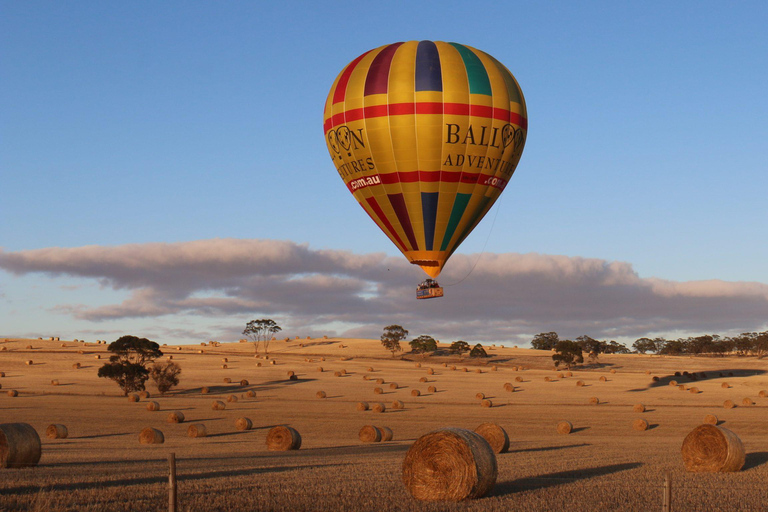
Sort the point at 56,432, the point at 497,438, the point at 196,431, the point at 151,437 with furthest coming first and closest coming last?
the point at 196,431, the point at 56,432, the point at 151,437, the point at 497,438

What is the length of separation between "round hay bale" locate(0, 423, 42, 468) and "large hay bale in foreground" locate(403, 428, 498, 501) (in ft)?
36.0

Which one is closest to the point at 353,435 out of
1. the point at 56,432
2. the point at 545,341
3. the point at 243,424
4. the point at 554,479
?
the point at 243,424

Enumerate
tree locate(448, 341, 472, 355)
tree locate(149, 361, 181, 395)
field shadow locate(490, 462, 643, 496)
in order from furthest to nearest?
1. tree locate(448, 341, 472, 355)
2. tree locate(149, 361, 181, 395)
3. field shadow locate(490, 462, 643, 496)

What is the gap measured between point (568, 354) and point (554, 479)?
78.4m

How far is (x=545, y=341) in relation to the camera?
562 ft

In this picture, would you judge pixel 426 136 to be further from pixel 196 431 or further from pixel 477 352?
pixel 477 352

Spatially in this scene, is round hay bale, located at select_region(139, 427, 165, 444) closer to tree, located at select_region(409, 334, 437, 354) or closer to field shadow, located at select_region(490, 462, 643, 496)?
field shadow, located at select_region(490, 462, 643, 496)

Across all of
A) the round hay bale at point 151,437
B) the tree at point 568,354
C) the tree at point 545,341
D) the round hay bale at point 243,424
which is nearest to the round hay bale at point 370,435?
the round hay bale at point 243,424

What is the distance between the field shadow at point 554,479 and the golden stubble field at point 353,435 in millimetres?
59

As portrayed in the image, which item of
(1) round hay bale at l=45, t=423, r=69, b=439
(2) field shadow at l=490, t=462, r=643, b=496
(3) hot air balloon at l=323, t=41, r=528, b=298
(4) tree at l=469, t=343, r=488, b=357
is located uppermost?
(3) hot air balloon at l=323, t=41, r=528, b=298

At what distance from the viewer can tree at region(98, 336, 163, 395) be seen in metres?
63.3

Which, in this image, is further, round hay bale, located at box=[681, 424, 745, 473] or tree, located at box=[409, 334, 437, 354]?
tree, located at box=[409, 334, 437, 354]

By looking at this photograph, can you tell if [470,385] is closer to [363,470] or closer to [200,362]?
[200,362]

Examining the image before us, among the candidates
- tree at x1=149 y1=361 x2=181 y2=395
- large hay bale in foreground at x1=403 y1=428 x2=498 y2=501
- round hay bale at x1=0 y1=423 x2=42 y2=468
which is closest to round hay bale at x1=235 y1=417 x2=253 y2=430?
round hay bale at x1=0 y1=423 x2=42 y2=468
